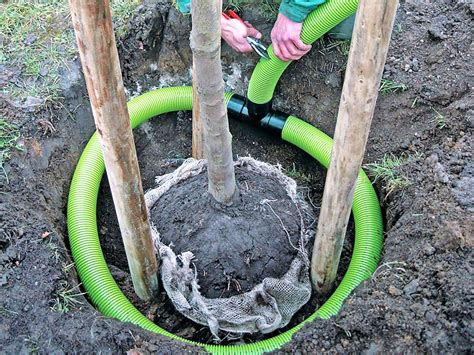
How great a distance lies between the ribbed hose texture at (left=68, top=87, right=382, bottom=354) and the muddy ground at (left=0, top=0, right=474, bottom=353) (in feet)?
0.28

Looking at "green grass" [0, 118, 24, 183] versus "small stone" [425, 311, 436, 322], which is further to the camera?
"green grass" [0, 118, 24, 183]

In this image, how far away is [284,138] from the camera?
3.12 metres

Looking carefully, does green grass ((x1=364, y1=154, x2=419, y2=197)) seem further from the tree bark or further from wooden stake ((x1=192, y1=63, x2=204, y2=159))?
wooden stake ((x1=192, y1=63, x2=204, y2=159))

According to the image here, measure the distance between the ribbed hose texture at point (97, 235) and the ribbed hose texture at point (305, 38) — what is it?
234mm

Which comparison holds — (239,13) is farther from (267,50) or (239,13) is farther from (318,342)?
(318,342)

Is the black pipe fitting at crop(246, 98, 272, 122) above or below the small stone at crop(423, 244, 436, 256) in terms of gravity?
below

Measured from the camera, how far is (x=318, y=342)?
Result: 2000 millimetres

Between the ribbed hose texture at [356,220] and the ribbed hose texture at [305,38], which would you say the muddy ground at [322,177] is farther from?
the ribbed hose texture at [305,38]

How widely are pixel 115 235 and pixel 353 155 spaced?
1.48 m

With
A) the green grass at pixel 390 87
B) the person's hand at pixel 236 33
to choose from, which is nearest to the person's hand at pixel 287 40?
the person's hand at pixel 236 33

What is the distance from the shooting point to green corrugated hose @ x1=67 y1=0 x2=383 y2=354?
2332 mm

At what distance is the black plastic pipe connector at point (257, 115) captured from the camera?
Result: 3.12m

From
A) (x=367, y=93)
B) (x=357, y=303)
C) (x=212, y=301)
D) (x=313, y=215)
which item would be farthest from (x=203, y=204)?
(x=367, y=93)

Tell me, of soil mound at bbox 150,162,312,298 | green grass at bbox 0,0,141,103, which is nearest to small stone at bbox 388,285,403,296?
soil mound at bbox 150,162,312,298
